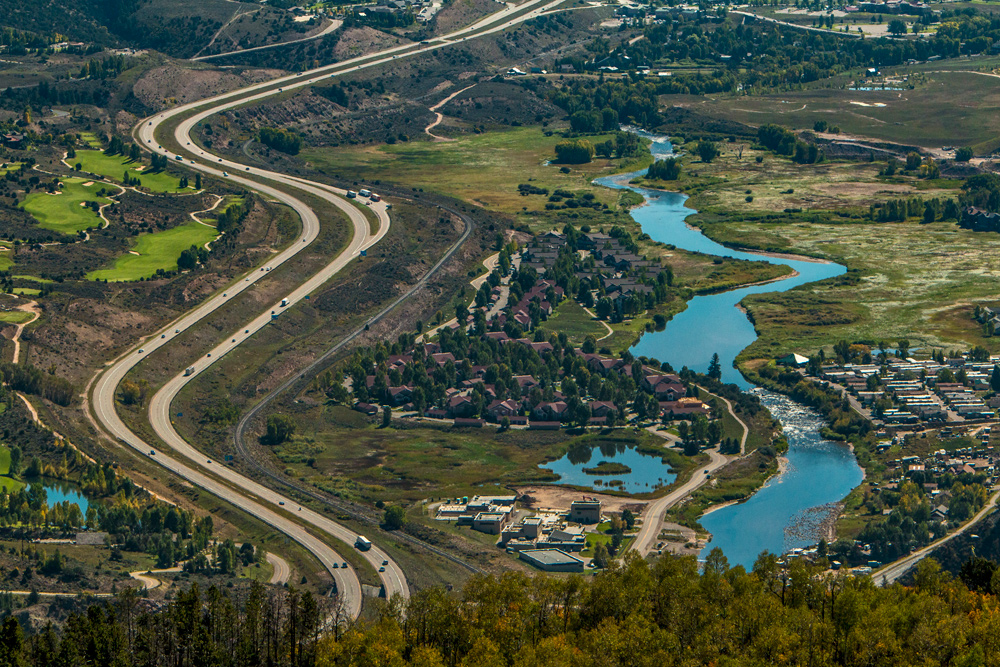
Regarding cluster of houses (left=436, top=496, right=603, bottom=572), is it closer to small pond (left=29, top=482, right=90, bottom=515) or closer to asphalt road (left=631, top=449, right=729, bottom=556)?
asphalt road (left=631, top=449, right=729, bottom=556)

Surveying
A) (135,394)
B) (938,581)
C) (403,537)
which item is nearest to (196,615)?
(403,537)

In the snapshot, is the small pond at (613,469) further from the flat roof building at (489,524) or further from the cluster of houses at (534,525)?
the flat roof building at (489,524)

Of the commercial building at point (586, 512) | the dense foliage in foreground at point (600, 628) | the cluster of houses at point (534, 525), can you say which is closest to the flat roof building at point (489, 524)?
the cluster of houses at point (534, 525)

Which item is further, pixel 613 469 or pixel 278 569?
pixel 613 469

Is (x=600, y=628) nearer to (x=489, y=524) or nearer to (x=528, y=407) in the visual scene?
(x=489, y=524)

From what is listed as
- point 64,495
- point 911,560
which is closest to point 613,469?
point 911,560

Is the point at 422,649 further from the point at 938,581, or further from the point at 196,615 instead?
the point at 938,581

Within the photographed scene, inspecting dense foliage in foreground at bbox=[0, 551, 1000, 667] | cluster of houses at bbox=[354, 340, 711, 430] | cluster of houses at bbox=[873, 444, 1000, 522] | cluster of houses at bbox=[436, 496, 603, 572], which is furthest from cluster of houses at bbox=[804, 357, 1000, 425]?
dense foliage in foreground at bbox=[0, 551, 1000, 667]
